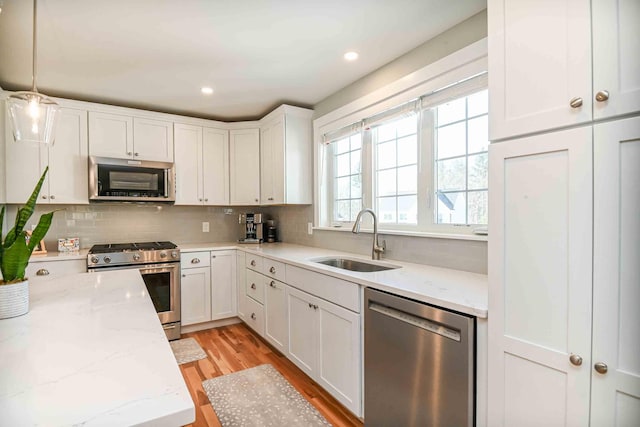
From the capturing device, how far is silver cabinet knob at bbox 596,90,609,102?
2.90 ft

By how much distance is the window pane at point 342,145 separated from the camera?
3.00m

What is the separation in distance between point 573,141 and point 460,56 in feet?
3.76

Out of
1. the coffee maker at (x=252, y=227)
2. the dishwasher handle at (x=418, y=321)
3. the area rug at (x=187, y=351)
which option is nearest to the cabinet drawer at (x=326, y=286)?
the dishwasher handle at (x=418, y=321)

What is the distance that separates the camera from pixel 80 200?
3.04 meters

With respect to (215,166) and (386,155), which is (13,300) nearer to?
(386,155)

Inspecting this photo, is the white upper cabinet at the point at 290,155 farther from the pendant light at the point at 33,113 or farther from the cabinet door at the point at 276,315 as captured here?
the pendant light at the point at 33,113

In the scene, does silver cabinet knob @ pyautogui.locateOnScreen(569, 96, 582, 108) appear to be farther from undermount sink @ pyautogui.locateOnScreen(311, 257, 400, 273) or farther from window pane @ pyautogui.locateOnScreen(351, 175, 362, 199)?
window pane @ pyautogui.locateOnScreen(351, 175, 362, 199)

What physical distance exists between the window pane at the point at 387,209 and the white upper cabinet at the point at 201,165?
196 cm

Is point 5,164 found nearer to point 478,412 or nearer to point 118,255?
point 118,255

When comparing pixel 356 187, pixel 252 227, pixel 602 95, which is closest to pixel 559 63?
pixel 602 95

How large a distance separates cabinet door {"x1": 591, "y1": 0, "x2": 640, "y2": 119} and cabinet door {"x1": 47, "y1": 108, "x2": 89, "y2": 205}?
3699mm

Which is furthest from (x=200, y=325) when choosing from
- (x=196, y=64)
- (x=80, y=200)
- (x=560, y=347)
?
(x=560, y=347)

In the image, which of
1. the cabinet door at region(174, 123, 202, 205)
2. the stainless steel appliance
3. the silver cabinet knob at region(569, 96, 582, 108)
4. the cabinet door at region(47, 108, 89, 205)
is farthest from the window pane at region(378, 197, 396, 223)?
the cabinet door at region(47, 108, 89, 205)

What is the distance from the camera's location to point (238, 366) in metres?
2.56
